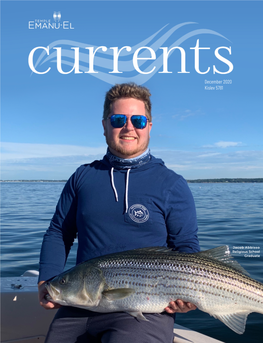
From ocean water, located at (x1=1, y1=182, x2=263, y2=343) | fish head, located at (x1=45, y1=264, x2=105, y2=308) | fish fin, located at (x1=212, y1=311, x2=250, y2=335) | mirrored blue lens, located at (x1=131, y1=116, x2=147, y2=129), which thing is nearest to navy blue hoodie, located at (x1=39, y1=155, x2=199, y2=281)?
fish head, located at (x1=45, y1=264, x2=105, y2=308)

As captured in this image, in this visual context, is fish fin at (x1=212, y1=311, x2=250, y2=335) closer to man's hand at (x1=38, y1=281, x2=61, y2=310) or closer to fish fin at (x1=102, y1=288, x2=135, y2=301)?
fish fin at (x1=102, y1=288, x2=135, y2=301)

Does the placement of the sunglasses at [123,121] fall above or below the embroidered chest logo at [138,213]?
above

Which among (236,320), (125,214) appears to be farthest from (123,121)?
(236,320)

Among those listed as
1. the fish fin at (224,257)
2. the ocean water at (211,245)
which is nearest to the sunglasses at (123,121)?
the fish fin at (224,257)

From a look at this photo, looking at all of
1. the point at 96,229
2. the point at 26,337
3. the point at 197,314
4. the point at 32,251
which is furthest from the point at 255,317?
the point at 32,251

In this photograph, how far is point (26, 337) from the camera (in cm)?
430

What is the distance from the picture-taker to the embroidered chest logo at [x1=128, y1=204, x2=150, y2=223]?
2.95 m

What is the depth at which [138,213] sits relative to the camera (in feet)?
9.71

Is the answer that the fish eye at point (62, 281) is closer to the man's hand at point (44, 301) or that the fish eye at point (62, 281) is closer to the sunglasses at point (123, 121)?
the man's hand at point (44, 301)

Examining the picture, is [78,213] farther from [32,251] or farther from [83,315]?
[32,251]

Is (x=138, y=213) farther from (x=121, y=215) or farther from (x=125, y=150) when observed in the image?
(x=125, y=150)

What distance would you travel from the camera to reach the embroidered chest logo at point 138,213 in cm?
295

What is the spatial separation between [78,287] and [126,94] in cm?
197

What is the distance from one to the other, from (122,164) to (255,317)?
16.0ft
